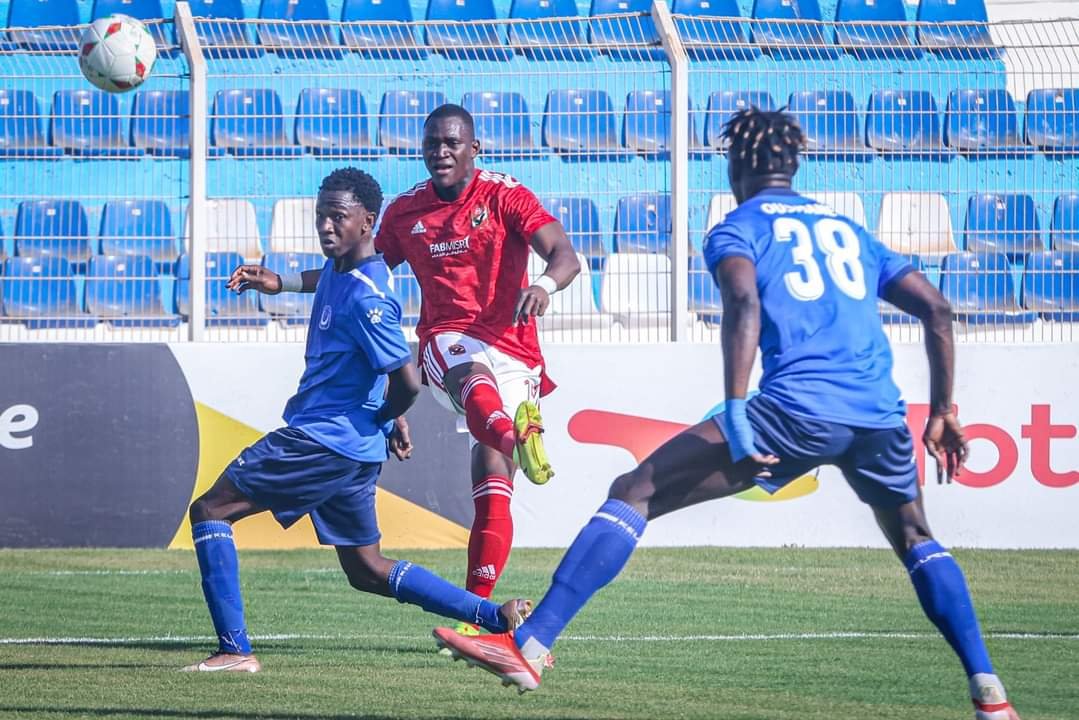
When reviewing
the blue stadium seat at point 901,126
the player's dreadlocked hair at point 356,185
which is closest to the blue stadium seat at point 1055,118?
the blue stadium seat at point 901,126

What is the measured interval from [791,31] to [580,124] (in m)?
4.88

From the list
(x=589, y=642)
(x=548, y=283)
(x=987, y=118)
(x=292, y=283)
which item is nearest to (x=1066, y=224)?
(x=987, y=118)

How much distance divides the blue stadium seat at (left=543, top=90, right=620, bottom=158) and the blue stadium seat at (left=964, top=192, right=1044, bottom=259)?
291cm

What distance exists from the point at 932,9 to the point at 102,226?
977 centimetres

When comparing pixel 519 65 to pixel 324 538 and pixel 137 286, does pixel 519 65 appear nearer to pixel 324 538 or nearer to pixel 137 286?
pixel 137 286

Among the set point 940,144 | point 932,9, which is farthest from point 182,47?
point 932,9

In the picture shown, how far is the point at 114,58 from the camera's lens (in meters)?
11.0

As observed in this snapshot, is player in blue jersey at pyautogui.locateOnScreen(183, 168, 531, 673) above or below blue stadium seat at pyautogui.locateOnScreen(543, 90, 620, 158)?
below

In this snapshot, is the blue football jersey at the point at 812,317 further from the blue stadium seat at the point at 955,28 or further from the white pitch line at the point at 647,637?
the blue stadium seat at the point at 955,28

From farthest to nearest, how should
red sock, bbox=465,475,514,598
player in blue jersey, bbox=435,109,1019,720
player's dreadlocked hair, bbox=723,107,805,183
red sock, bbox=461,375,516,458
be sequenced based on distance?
red sock, bbox=465,475,514,598 < red sock, bbox=461,375,516,458 < player's dreadlocked hair, bbox=723,107,805,183 < player in blue jersey, bbox=435,109,1019,720

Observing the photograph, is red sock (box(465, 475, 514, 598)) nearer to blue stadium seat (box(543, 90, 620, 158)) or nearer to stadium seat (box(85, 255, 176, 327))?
blue stadium seat (box(543, 90, 620, 158))

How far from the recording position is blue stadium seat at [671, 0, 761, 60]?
490 inches

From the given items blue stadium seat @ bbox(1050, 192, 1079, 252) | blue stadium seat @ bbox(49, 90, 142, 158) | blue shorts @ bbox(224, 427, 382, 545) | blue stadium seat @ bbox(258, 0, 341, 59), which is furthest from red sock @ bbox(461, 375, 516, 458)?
blue stadium seat @ bbox(1050, 192, 1079, 252)

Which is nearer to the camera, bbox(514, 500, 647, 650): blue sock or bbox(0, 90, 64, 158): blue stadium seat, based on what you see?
bbox(514, 500, 647, 650): blue sock
